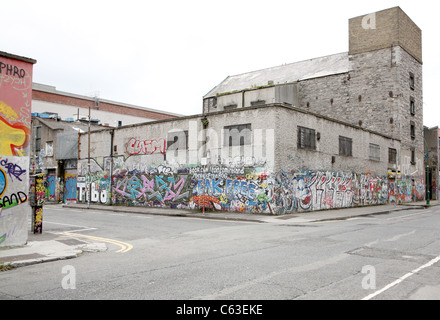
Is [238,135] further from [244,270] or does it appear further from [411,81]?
[411,81]

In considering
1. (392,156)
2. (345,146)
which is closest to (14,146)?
(345,146)

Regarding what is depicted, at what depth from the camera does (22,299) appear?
552 cm

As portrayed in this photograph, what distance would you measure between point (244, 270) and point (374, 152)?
26934 mm

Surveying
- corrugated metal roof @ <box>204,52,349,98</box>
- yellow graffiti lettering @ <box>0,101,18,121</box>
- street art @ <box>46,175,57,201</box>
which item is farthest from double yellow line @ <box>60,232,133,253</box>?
corrugated metal roof @ <box>204,52,349,98</box>

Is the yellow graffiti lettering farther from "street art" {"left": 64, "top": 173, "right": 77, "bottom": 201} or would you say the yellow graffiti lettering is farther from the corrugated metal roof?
the corrugated metal roof

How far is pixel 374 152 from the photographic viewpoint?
1215 inches

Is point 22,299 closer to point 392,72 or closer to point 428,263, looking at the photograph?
point 428,263

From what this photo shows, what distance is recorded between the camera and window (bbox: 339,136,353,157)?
26328mm

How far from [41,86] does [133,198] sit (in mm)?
30116

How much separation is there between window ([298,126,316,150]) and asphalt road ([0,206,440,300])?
1092cm

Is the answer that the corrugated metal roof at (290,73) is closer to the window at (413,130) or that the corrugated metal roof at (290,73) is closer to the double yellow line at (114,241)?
the window at (413,130)

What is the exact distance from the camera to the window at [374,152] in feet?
99.8
